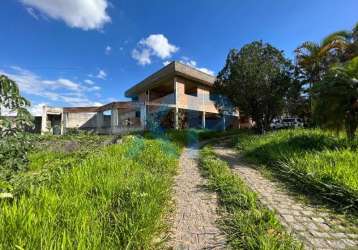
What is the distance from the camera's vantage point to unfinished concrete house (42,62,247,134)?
56.3 feet

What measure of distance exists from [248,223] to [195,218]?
2.46 feet

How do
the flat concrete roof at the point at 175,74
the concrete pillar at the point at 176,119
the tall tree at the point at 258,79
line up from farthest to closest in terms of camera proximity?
the flat concrete roof at the point at 175,74 → the concrete pillar at the point at 176,119 → the tall tree at the point at 258,79

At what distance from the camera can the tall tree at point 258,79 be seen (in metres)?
12.6

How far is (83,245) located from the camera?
1.95m

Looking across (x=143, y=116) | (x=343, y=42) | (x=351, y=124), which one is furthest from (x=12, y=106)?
(x=343, y=42)

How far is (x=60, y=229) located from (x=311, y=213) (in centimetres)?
343

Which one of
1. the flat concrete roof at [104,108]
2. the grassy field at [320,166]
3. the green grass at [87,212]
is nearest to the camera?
the green grass at [87,212]

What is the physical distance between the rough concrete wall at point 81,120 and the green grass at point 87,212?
21.3 metres

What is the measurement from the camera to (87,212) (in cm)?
261

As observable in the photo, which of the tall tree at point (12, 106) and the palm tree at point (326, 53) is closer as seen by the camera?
the tall tree at point (12, 106)

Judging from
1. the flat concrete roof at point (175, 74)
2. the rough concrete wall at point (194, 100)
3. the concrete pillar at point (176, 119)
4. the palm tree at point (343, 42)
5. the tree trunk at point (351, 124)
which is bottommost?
the tree trunk at point (351, 124)

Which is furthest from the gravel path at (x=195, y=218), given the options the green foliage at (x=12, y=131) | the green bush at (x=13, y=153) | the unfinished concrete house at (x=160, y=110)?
the unfinished concrete house at (x=160, y=110)

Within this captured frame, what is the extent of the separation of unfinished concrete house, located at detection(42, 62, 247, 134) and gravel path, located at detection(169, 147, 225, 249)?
1081cm

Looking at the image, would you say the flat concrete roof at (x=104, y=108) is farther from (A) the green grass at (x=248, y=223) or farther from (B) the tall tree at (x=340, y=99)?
(A) the green grass at (x=248, y=223)
